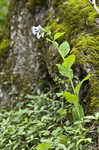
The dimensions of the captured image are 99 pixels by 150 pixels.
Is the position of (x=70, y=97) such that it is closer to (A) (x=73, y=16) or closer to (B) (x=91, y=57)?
(B) (x=91, y=57)

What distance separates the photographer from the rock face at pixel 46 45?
2.05 meters

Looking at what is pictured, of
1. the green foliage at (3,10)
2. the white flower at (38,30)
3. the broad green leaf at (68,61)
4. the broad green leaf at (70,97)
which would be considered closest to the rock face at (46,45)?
the broad green leaf at (70,97)

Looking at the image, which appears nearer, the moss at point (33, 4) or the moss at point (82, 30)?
the moss at point (82, 30)

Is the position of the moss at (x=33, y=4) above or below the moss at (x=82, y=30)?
above

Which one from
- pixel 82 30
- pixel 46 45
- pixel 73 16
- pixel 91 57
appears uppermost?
pixel 73 16

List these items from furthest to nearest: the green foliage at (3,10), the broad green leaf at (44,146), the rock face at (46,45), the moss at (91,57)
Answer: the green foliage at (3,10), the rock face at (46,45), the moss at (91,57), the broad green leaf at (44,146)

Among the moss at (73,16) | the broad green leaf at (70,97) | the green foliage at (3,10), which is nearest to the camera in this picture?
the broad green leaf at (70,97)

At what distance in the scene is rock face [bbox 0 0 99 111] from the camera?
6.73ft

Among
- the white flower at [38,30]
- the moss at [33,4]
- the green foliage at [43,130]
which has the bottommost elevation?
the green foliage at [43,130]

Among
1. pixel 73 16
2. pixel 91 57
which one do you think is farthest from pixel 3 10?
pixel 91 57

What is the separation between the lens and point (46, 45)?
2764 millimetres

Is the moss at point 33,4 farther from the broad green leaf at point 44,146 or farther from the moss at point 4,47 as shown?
the broad green leaf at point 44,146

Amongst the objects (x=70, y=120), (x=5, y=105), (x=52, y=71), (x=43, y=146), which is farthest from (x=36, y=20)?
(x=43, y=146)

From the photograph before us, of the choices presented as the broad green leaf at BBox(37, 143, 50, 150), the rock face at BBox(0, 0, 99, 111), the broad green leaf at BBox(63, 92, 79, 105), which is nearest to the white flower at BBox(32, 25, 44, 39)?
the rock face at BBox(0, 0, 99, 111)
